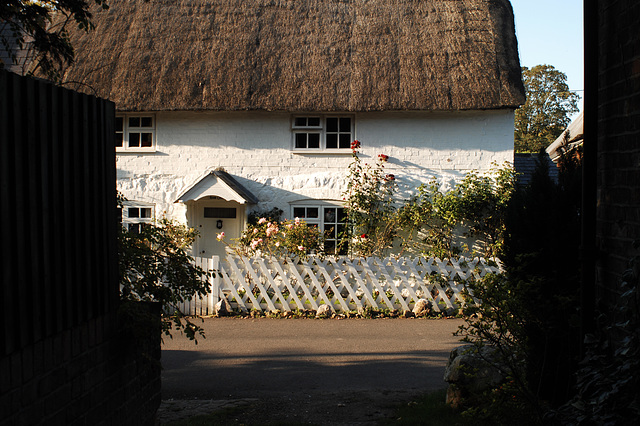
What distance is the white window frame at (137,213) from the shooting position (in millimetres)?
15156

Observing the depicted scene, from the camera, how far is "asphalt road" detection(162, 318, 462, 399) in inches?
282

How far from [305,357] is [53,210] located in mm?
5524

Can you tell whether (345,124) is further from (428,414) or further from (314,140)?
(428,414)

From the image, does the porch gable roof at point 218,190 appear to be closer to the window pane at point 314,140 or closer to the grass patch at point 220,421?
the window pane at point 314,140

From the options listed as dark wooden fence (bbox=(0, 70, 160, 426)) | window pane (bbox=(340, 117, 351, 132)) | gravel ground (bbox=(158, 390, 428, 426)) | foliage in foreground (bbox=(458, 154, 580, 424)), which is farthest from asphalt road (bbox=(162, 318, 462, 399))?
window pane (bbox=(340, 117, 351, 132))

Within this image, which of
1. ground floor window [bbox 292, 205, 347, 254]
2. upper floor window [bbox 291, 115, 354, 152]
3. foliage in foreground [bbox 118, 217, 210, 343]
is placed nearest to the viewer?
foliage in foreground [bbox 118, 217, 210, 343]

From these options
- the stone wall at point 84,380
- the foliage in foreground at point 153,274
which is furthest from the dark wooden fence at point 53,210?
the foliage in foreground at point 153,274

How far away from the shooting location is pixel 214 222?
49.3 feet

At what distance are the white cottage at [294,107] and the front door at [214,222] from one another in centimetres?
3

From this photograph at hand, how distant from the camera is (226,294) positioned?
11516mm

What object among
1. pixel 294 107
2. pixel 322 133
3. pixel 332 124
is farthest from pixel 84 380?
pixel 332 124

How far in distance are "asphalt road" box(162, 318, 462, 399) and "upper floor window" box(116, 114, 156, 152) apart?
237 inches

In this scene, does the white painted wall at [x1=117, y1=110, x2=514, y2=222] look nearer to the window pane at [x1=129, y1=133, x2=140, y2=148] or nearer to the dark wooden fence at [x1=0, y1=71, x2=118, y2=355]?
the window pane at [x1=129, y1=133, x2=140, y2=148]

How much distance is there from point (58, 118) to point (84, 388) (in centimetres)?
167
